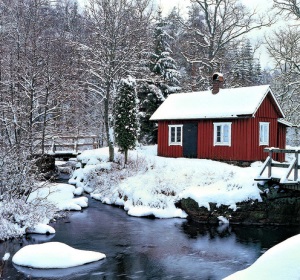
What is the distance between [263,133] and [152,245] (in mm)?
13681

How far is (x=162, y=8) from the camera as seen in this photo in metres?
35.2

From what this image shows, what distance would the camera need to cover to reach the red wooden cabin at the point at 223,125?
23406 millimetres

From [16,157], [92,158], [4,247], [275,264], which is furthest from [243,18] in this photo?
[275,264]

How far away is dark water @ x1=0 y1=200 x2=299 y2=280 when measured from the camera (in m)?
10.3

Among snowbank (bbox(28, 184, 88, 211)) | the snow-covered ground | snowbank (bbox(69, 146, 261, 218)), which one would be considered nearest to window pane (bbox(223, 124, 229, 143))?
snowbank (bbox(69, 146, 261, 218))

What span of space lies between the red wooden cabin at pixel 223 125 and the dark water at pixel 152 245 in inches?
329

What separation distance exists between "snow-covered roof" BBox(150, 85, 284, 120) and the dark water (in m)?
9.17

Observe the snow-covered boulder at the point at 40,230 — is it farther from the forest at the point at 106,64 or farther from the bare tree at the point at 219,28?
the bare tree at the point at 219,28

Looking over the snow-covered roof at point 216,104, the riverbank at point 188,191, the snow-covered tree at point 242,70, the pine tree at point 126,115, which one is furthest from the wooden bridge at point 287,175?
the snow-covered tree at point 242,70

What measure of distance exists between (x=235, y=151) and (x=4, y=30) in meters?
18.9

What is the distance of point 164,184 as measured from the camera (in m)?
19.4

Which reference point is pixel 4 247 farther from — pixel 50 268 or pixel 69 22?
pixel 69 22

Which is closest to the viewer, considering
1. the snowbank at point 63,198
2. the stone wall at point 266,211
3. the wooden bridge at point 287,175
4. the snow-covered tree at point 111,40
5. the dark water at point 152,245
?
the dark water at point 152,245

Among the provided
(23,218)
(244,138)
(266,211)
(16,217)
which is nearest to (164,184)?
(266,211)
